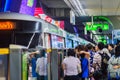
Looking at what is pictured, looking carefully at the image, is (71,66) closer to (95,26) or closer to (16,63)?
(16,63)

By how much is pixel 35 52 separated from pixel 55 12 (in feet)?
77.9

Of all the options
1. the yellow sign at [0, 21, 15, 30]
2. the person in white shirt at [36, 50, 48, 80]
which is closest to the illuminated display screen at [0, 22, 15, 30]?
the yellow sign at [0, 21, 15, 30]

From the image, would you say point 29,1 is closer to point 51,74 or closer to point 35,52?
point 51,74

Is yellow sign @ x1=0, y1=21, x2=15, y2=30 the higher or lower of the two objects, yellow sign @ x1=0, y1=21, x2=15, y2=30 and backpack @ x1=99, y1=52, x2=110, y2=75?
the higher

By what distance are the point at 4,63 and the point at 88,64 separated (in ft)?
18.7

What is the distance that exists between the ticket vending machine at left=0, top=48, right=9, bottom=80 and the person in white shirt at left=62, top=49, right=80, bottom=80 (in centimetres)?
428

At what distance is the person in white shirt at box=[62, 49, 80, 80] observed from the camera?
8.32 m

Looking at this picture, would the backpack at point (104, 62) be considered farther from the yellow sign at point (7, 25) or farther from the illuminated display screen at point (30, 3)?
the illuminated display screen at point (30, 3)

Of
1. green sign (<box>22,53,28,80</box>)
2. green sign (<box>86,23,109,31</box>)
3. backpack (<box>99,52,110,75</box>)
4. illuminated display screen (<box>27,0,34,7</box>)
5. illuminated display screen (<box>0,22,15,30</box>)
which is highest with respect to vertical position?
green sign (<box>86,23,109,31</box>)

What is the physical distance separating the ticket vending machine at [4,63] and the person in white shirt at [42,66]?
196cm

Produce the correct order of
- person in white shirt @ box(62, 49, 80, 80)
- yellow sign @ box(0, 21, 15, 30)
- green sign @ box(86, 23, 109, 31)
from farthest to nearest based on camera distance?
green sign @ box(86, 23, 109, 31) → yellow sign @ box(0, 21, 15, 30) → person in white shirt @ box(62, 49, 80, 80)

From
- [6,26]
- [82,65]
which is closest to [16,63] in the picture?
[6,26]

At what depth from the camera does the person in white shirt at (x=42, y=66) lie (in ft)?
20.3

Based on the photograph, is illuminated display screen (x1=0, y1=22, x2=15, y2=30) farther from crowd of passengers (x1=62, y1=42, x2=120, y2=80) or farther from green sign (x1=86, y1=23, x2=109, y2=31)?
green sign (x1=86, y1=23, x2=109, y2=31)
